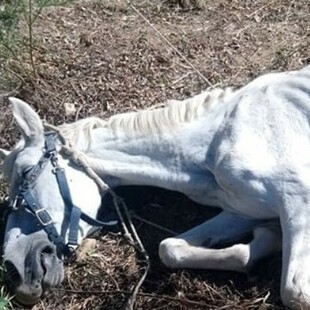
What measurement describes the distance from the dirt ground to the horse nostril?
22cm

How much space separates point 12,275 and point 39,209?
34cm

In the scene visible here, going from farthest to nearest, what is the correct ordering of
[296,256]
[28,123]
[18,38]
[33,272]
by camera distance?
[18,38]
[28,123]
[33,272]
[296,256]

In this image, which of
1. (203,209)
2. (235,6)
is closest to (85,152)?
(203,209)

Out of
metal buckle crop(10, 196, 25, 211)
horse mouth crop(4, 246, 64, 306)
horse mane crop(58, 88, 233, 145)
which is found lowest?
horse mouth crop(4, 246, 64, 306)

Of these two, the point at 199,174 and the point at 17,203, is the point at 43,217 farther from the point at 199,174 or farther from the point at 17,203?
the point at 199,174

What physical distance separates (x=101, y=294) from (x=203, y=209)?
0.71 m

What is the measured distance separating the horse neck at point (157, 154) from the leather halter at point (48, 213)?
0.20 meters

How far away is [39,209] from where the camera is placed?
16.5 feet

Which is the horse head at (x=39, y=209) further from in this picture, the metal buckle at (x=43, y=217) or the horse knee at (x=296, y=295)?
the horse knee at (x=296, y=295)

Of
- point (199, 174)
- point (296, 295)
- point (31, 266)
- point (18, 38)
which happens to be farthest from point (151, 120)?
point (18, 38)

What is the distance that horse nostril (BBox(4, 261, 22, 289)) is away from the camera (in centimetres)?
486

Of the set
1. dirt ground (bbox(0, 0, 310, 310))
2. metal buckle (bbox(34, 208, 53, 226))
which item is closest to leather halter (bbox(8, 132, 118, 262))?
metal buckle (bbox(34, 208, 53, 226))

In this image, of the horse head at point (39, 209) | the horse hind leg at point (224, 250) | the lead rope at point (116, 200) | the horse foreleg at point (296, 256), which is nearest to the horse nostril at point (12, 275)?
the horse head at point (39, 209)

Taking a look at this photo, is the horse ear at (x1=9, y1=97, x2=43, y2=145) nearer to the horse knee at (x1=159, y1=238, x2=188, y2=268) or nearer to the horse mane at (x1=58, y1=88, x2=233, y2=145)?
the horse mane at (x1=58, y1=88, x2=233, y2=145)
